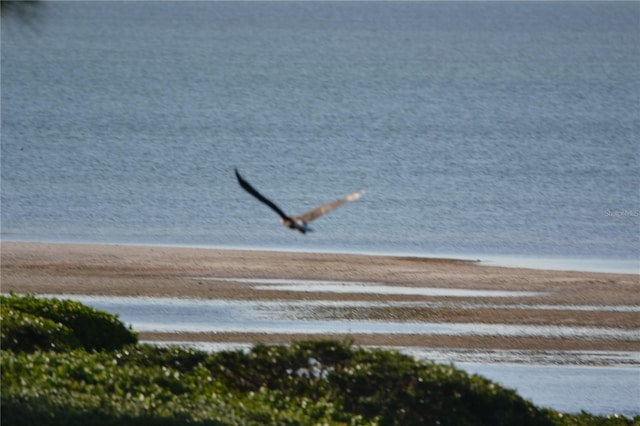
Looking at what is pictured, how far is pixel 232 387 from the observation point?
11.9m

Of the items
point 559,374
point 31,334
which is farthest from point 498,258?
point 31,334

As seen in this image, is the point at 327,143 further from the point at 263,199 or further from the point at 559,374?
the point at 263,199

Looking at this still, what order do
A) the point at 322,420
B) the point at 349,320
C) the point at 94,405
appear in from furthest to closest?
the point at 349,320 → the point at 322,420 → the point at 94,405

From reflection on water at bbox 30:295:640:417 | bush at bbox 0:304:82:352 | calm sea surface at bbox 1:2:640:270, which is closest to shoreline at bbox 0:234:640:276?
calm sea surface at bbox 1:2:640:270

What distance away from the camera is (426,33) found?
174625 mm

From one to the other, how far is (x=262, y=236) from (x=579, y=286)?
10537 mm

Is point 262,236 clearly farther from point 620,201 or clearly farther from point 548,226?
point 620,201

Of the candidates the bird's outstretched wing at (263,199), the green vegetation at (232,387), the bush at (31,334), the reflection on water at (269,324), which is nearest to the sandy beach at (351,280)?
the reflection on water at (269,324)

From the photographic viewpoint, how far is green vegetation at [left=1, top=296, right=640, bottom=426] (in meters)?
9.91

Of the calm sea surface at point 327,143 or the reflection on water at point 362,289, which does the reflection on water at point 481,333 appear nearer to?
the reflection on water at point 362,289

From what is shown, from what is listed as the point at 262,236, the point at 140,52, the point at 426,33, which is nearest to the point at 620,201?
the point at 262,236

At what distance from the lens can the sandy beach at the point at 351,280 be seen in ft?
67.9

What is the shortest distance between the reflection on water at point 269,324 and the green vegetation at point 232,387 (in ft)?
26.2

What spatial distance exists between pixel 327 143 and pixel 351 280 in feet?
137
